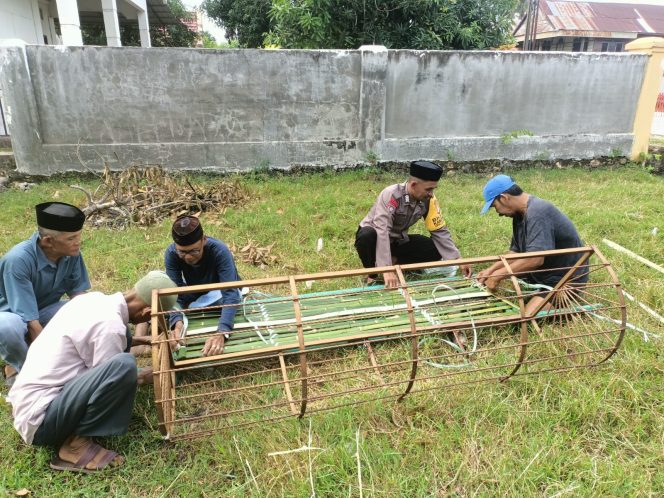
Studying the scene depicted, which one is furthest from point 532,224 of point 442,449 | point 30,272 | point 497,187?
point 30,272

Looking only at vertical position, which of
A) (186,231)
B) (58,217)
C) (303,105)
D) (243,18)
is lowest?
(186,231)

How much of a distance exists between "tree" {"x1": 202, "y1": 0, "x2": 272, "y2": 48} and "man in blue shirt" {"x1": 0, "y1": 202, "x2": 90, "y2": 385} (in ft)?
42.4

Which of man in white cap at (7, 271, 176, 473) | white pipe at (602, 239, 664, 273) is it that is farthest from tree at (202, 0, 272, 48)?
man in white cap at (7, 271, 176, 473)

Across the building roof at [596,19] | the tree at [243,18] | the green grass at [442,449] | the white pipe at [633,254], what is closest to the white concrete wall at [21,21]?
the tree at [243,18]

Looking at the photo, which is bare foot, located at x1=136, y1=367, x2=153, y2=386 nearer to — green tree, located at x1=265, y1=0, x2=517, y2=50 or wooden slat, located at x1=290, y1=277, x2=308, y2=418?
wooden slat, located at x1=290, y1=277, x2=308, y2=418

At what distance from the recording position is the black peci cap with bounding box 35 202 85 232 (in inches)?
107

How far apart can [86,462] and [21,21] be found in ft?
35.9

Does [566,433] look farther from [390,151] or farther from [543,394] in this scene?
[390,151]

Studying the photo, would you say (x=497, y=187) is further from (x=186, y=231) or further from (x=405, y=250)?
(x=186, y=231)

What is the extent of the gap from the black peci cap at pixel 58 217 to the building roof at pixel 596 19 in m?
28.7

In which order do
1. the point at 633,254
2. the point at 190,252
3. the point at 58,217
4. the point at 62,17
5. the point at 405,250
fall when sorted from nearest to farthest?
the point at 58,217
the point at 190,252
the point at 405,250
the point at 633,254
the point at 62,17

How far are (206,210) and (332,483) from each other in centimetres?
450

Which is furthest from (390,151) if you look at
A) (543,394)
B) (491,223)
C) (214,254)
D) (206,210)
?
(543,394)

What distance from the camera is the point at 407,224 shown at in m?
4.26
